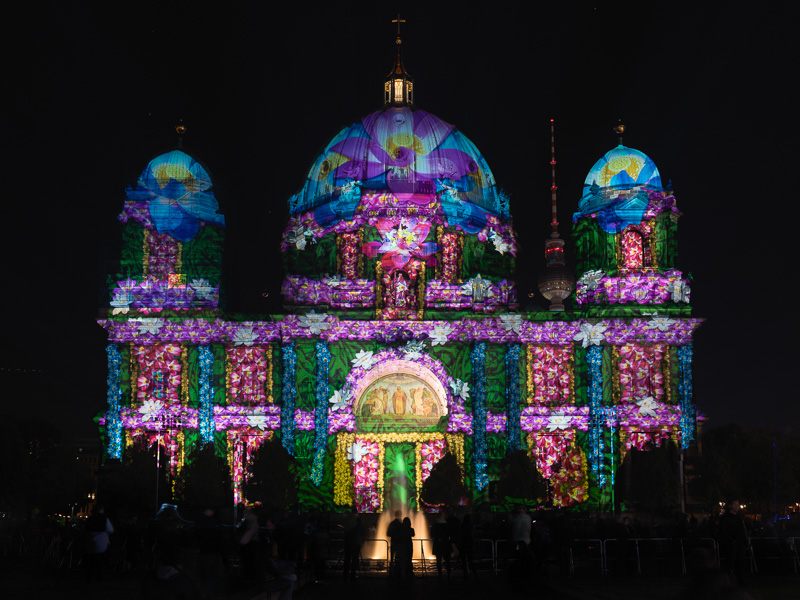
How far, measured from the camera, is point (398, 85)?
9756 centimetres

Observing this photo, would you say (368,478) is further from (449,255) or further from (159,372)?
(449,255)

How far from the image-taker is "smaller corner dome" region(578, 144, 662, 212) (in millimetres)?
84875

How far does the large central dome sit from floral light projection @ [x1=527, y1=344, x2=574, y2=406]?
13.3 metres

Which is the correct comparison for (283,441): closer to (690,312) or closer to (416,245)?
(416,245)

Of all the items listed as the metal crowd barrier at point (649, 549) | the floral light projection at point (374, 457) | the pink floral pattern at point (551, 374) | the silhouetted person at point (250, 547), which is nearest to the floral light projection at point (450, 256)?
the pink floral pattern at point (551, 374)

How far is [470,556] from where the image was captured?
3650 cm

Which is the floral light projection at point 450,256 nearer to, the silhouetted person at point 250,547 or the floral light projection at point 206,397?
the floral light projection at point 206,397

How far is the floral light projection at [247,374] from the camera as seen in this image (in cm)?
7944

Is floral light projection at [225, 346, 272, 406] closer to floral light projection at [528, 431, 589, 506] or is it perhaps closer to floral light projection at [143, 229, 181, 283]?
floral light projection at [143, 229, 181, 283]

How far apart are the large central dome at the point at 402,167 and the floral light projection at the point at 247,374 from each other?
539 inches

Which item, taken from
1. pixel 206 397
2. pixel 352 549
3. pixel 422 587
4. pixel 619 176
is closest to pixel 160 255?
pixel 206 397

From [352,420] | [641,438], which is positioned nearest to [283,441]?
[352,420]

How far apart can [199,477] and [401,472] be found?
14.7 m

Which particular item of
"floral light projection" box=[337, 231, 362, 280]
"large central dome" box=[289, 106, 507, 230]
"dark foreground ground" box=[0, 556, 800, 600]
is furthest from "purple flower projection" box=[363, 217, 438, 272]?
"dark foreground ground" box=[0, 556, 800, 600]
